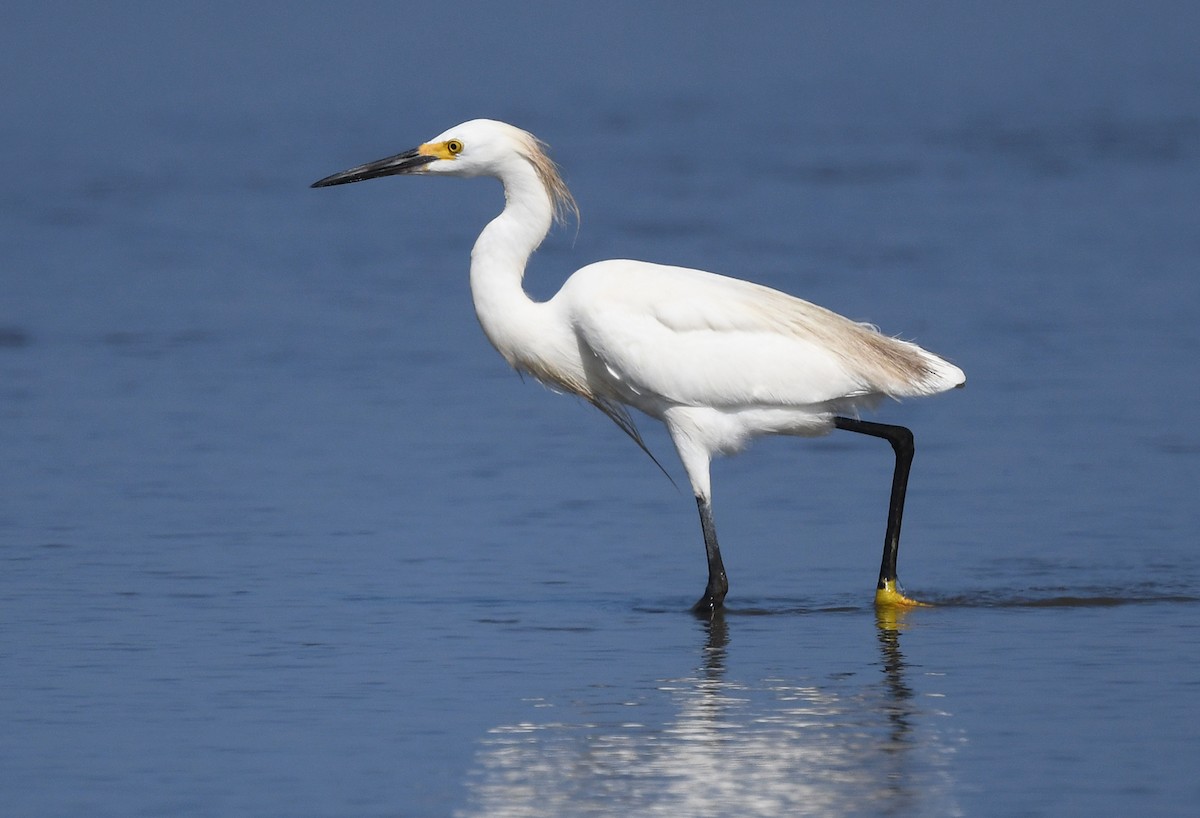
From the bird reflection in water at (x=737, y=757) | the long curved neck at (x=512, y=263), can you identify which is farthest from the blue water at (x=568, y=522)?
the long curved neck at (x=512, y=263)

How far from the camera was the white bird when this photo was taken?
8.66 metres

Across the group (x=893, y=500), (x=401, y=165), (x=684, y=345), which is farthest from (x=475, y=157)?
(x=893, y=500)

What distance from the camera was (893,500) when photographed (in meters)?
8.88

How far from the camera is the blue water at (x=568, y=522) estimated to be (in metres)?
6.34

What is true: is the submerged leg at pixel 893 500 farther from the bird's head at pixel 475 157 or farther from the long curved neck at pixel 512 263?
the bird's head at pixel 475 157

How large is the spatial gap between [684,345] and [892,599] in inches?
51.1

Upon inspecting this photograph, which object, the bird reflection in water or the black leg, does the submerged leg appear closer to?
the black leg

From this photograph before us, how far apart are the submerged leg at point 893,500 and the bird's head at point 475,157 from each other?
5.02ft

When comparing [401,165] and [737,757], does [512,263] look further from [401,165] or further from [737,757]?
[737,757]

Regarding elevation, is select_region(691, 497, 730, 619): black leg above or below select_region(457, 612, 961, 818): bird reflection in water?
above

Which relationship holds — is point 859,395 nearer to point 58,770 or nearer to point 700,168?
point 58,770

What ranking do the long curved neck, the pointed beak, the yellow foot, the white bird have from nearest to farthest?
the yellow foot, the white bird, the long curved neck, the pointed beak

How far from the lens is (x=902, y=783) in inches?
239

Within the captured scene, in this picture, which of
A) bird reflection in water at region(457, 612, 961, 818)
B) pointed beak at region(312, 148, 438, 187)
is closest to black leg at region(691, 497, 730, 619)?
bird reflection in water at region(457, 612, 961, 818)
